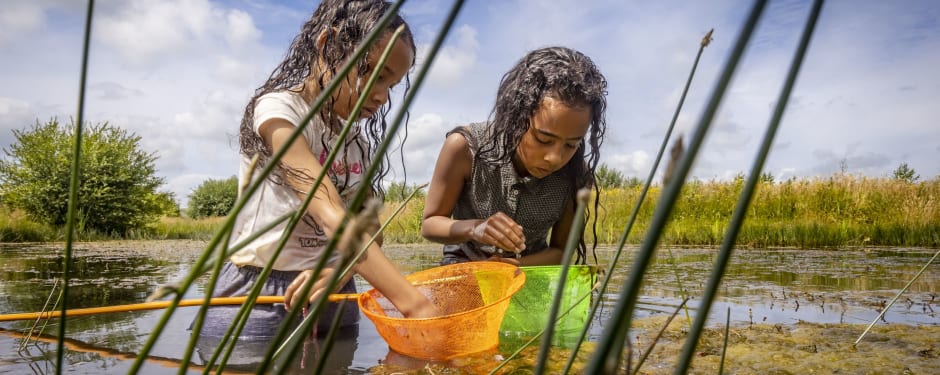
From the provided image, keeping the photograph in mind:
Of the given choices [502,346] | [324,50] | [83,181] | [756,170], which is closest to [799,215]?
[502,346]

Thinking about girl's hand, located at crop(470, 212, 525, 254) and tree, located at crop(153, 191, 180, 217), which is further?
tree, located at crop(153, 191, 180, 217)

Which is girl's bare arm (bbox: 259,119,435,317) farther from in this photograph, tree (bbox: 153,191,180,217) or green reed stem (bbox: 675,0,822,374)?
tree (bbox: 153,191,180,217)

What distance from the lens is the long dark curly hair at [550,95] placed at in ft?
7.52

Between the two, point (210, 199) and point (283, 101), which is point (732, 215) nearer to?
point (283, 101)

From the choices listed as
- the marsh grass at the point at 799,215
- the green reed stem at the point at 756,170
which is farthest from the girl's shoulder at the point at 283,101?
the marsh grass at the point at 799,215

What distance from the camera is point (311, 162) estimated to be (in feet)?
5.23

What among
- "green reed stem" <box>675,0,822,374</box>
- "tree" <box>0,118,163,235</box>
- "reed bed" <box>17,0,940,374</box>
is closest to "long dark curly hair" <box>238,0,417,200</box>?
"reed bed" <box>17,0,940,374</box>

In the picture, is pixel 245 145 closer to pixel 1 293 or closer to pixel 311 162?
pixel 311 162

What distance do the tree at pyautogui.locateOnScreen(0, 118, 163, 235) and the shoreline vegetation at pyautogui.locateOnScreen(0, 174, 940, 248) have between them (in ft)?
3.23

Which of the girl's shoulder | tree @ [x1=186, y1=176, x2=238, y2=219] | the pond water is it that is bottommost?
the pond water

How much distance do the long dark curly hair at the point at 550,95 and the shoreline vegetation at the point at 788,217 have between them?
509 cm

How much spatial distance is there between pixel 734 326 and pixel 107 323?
2.56 meters

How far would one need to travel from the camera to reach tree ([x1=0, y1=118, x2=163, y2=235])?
42.9ft

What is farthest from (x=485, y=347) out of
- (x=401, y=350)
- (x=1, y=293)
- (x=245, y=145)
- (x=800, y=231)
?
(x=800, y=231)
